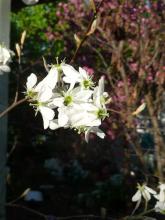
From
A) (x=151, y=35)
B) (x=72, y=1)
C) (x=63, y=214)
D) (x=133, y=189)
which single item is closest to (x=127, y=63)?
(x=151, y=35)

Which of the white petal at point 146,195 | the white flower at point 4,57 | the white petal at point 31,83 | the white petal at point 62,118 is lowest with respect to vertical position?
the white petal at point 146,195

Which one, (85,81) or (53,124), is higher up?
(85,81)

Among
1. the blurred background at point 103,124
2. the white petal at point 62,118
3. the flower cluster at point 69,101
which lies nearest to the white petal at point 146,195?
the blurred background at point 103,124

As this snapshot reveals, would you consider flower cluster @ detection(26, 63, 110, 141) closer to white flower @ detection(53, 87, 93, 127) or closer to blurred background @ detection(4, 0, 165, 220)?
white flower @ detection(53, 87, 93, 127)

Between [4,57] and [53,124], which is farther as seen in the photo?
[4,57]

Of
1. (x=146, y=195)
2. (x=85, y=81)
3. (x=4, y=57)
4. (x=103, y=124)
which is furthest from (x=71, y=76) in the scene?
(x=103, y=124)

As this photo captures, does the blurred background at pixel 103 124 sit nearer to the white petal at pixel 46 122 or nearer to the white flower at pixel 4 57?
the white flower at pixel 4 57

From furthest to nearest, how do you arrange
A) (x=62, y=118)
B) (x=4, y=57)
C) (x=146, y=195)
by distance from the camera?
(x=146, y=195)
(x=4, y=57)
(x=62, y=118)

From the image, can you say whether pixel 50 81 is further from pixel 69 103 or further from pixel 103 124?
pixel 103 124
